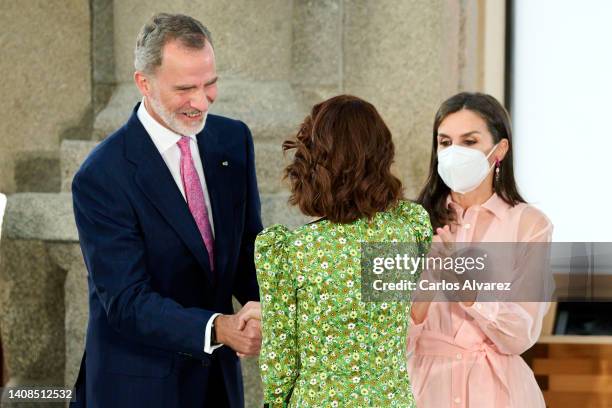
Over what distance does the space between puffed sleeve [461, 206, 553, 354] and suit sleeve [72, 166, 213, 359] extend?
2.42 feet

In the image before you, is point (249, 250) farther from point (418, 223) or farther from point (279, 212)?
point (279, 212)

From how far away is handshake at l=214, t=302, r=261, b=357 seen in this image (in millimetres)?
2475

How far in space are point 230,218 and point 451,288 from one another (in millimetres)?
624

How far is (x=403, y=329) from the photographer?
7.61 ft

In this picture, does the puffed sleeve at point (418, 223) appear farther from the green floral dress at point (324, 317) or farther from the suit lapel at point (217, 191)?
the suit lapel at point (217, 191)

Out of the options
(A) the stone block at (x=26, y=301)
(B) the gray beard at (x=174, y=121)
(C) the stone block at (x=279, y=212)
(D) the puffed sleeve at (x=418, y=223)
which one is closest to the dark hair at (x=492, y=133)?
(D) the puffed sleeve at (x=418, y=223)

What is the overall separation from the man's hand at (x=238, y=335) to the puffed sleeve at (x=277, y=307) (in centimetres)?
21

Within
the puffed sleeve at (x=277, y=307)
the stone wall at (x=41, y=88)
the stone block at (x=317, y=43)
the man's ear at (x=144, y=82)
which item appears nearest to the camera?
the puffed sleeve at (x=277, y=307)

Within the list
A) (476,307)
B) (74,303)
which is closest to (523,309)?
(476,307)

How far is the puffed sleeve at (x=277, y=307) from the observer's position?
7.24 feet

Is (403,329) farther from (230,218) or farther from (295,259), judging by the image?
(230,218)

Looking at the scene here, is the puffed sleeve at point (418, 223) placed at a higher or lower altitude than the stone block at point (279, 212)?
higher

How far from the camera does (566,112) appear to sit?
4.18 meters

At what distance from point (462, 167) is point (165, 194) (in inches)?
31.7
